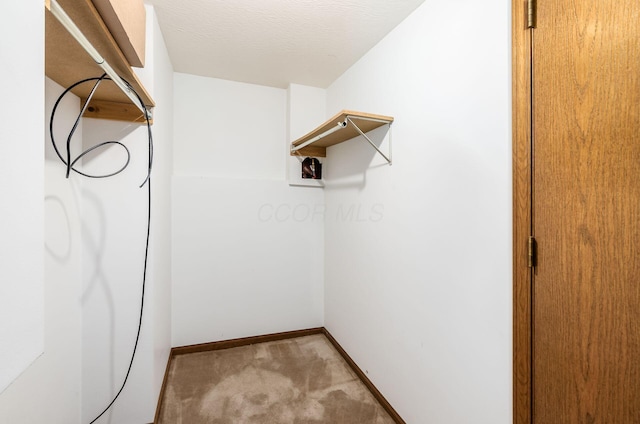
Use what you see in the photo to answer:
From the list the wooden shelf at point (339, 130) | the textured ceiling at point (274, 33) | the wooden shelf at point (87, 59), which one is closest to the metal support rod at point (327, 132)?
the wooden shelf at point (339, 130)

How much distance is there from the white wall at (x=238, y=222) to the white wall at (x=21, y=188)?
6.95ft

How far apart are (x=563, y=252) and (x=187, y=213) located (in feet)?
8.39

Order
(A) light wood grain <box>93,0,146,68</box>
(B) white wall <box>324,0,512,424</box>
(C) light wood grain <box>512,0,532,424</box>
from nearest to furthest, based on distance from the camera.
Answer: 1. (A) light wood grain <box>93,0,146,68</box>
2. (C) light wood grain <box>512,0,532,424</box>
3. (B) white wall <box>324,0,512,424</box>

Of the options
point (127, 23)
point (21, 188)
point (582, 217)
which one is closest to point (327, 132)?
point (127, 23)

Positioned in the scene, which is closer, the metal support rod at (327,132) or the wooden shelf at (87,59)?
the wooden shelf at (87,59)

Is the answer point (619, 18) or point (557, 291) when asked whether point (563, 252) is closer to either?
point (557, 291)

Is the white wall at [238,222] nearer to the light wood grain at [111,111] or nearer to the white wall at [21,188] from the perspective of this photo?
the light wood grain at [111,111]

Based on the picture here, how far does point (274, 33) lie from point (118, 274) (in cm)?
179

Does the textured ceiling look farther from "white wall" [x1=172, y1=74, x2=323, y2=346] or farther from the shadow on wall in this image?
the shadow on wall

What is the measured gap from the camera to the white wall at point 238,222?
263cm

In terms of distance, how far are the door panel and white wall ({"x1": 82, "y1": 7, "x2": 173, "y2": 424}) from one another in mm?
1909

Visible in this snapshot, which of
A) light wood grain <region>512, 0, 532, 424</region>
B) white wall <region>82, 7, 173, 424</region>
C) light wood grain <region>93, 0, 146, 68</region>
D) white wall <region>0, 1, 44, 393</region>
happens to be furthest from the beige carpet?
light wood grain <region>93, 0, 146, 68</region>

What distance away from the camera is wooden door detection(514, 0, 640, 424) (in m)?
0.83

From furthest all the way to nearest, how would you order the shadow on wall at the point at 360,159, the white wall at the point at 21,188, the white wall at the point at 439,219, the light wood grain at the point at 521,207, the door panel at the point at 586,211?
the shadow on wall at the point at 360,159 → the white wall at the point at 439,219 → the light wood grain at the point at 521,207 → the door panel at the point at 586,211 → the white wall at the point at 21,188
